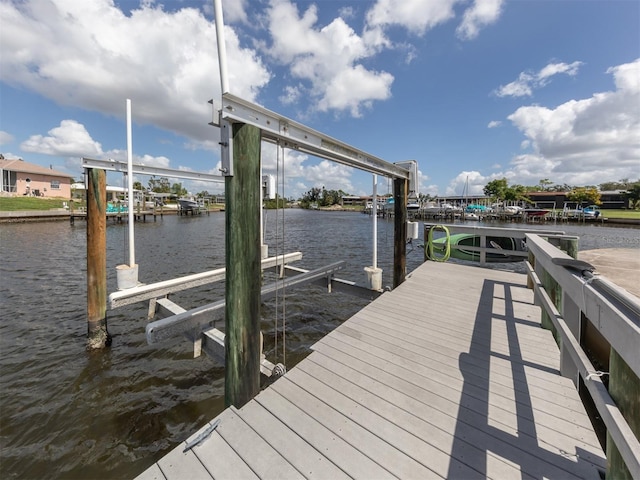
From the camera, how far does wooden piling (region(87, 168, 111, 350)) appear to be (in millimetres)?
4875

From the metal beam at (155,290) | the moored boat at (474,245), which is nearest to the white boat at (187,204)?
the metal beam at (155,290)

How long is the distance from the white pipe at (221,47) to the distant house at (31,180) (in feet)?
164

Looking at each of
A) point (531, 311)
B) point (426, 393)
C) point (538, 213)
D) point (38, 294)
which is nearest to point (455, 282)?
point (531, 311)

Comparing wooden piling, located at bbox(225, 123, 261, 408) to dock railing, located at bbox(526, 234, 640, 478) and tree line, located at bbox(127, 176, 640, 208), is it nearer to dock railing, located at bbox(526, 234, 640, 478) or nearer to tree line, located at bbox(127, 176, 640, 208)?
dock railing, located at bbox(526, 234, 640, 478)

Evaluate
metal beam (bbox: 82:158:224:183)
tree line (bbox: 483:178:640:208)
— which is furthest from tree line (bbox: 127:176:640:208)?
metal beam (bbox: 82:158:224:183)

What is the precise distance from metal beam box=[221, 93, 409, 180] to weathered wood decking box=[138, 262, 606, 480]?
2497mm

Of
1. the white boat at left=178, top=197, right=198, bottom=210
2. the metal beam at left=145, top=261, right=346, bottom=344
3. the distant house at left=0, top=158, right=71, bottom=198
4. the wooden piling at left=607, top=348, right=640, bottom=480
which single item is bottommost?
the metal beam at left=145, top=261, right=346, bottom=344

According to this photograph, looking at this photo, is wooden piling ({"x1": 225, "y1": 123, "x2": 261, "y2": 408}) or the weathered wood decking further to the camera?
wooden piling ({"x1": 225, "y1": 123, "x2": 261, "y2": 408})

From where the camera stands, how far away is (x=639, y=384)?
3.79 ft

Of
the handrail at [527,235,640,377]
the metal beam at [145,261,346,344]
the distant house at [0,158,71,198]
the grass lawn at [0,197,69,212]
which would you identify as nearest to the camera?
the handrail at [527,235,640,377]

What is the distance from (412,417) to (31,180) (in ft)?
182

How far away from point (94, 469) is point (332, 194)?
118770 mm

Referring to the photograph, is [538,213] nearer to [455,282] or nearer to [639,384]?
[455,282]

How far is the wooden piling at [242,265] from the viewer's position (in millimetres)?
2344
